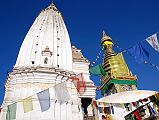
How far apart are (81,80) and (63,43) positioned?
65.4 feet

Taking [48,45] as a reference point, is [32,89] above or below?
below

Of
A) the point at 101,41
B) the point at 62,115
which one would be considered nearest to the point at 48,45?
the point at 62,115

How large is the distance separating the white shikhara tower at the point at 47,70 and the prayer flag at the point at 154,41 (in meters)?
16.4

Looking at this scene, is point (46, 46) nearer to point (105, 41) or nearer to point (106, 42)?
point (106, 42)

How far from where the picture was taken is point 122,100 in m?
20.7

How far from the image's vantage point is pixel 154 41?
1900 centimetres

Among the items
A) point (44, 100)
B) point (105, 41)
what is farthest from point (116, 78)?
point (44, 100)

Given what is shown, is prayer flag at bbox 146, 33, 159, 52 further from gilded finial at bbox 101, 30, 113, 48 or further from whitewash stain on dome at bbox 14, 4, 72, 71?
gilded finial at bbox 101, 30, 113, 48

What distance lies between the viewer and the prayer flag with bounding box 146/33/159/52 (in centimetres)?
1895

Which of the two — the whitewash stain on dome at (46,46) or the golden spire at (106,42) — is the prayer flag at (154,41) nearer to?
the whitewash stain on dome at (46,46)

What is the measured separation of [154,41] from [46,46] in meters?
22.3

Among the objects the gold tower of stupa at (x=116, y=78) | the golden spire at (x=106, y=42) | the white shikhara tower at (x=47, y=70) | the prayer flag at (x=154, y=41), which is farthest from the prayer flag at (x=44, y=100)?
the golden spire at (x=106, y=42)

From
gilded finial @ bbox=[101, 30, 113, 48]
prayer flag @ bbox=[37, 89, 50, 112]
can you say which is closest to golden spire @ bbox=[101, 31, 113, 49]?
gilded finial @ bbox=[101, 30, 113, 48]

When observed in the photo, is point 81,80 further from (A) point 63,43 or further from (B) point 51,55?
(A) point 63,43
